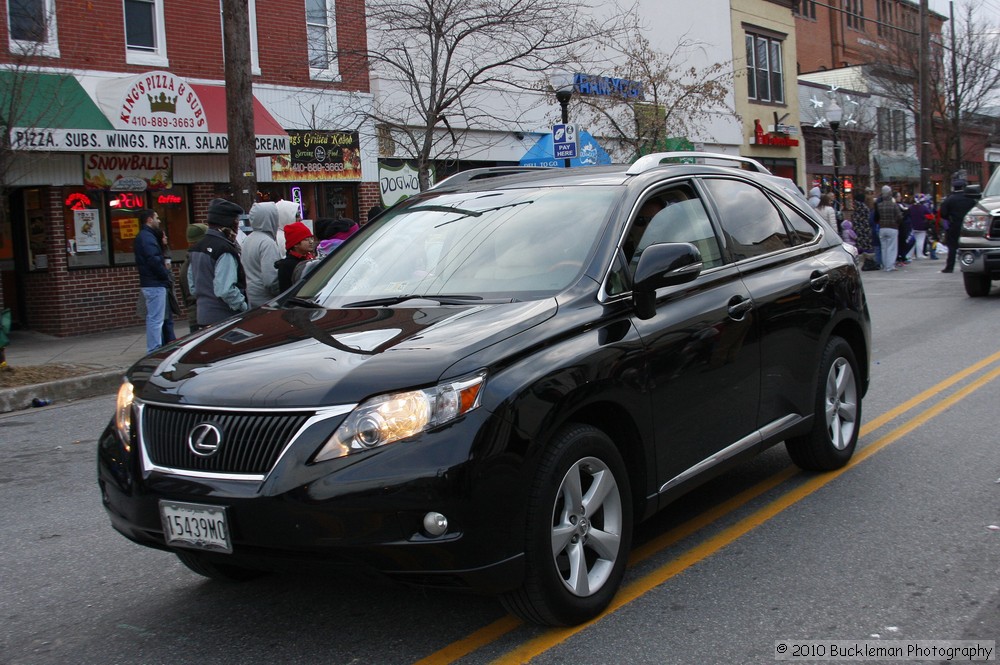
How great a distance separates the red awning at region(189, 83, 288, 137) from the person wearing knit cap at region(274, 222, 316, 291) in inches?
340

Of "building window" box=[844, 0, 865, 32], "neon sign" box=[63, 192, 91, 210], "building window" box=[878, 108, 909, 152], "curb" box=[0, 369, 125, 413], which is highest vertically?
"building window" box=[844, 0, 865, 32]

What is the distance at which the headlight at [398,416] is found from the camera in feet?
11.3

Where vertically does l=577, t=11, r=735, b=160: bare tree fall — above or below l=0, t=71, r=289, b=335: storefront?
above

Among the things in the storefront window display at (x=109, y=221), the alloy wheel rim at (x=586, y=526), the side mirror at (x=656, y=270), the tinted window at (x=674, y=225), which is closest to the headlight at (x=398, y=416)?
the alloy wheel rim at (x=586, y=526)

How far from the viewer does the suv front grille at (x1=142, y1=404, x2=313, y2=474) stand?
3.50m

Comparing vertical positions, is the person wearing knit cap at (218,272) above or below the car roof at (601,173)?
below

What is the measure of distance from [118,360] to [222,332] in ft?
30.1

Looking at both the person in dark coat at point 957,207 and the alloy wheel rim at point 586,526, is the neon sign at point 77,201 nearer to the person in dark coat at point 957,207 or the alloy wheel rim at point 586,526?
the alloy wheel rim at point 586,526

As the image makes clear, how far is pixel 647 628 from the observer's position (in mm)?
3924

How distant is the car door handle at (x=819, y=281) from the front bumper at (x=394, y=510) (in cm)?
284

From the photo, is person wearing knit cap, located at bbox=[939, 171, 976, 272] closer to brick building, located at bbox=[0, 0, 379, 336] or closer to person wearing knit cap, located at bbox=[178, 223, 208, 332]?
brick building, located at bbox=[0, 0, 379, 336]

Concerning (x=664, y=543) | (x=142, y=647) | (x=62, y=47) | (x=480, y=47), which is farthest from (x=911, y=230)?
(x=142, y=647)

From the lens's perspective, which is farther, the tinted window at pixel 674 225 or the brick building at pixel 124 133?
the brick building at pixel 124 133

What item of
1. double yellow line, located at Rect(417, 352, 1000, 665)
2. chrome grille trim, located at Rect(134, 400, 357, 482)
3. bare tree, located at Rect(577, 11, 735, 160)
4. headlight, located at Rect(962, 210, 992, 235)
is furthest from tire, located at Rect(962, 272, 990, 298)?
chrome grille trim, located at Rect(134, 400, 357, 482)
